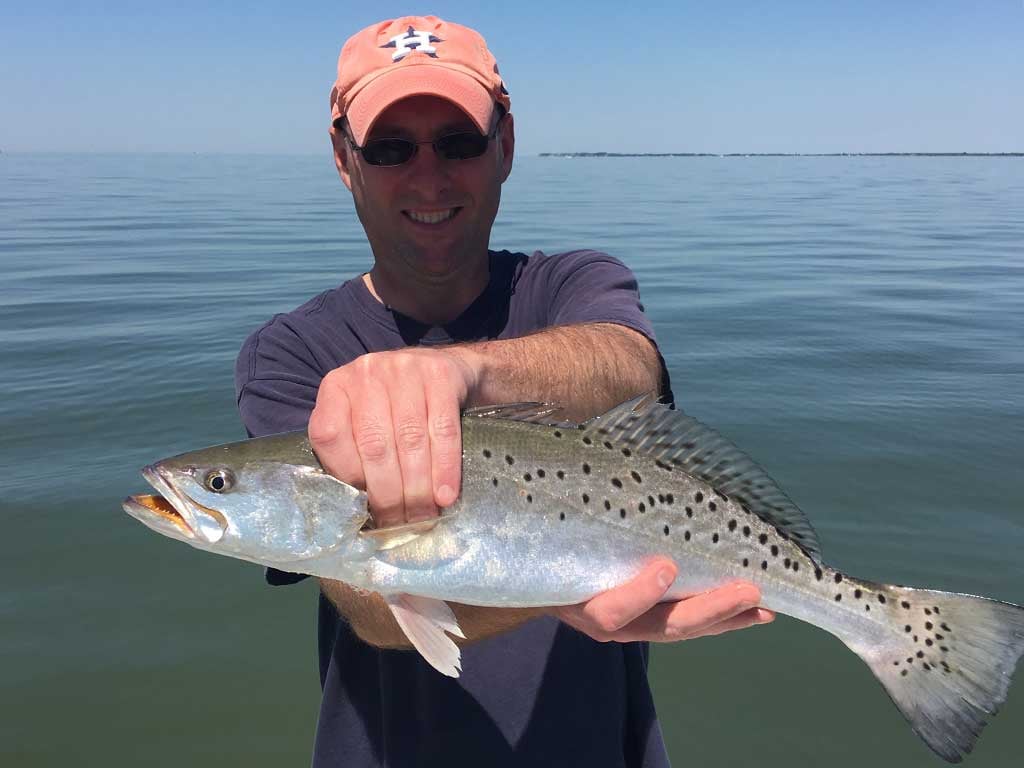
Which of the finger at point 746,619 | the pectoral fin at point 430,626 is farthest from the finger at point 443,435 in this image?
the finger at point 746,619

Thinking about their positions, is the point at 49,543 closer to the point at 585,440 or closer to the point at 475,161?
the point at 475,161

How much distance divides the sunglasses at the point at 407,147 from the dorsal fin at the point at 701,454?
1.51 m

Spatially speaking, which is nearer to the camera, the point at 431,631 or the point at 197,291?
the point at 431,631

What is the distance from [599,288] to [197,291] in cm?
1505

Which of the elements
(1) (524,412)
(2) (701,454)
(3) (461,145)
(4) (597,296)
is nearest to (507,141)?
(3) (461,145)

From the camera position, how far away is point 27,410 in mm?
9383

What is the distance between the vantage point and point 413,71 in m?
3.31

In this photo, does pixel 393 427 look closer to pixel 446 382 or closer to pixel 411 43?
Answer: pixel 446 382

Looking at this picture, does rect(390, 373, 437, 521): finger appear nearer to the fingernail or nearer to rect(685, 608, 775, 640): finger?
the fingernail

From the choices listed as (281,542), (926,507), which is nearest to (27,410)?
(281,542)

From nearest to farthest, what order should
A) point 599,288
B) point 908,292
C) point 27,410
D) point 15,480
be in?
point 599,288 < point 15,480 < point 27,410 < point 908,292

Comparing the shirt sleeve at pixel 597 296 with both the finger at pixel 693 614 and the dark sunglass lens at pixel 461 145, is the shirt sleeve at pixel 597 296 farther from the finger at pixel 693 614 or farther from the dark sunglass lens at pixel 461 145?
the finger at pixel 693 614

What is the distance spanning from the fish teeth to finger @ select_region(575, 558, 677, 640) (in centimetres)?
181

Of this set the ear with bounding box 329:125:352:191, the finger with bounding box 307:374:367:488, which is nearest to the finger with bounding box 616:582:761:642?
the finger with bounding box 307:374:367:488
